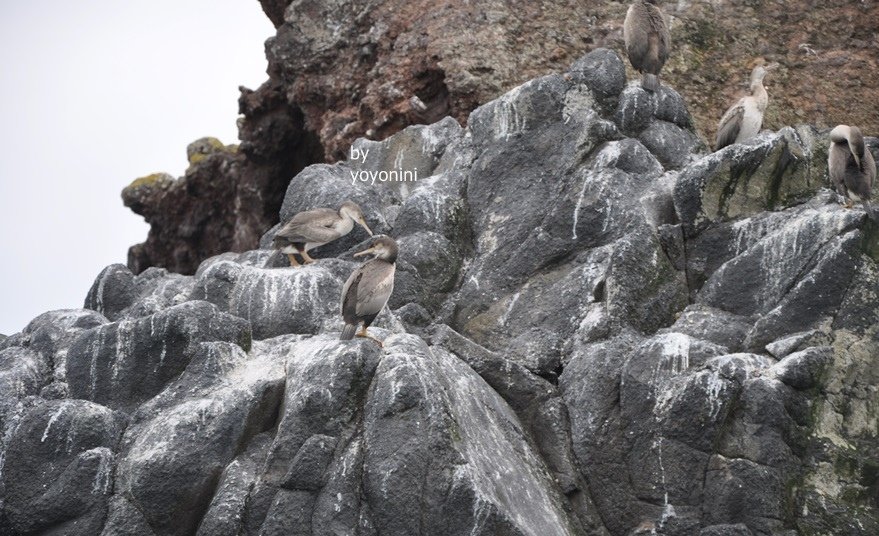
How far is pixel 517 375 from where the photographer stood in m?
14.2

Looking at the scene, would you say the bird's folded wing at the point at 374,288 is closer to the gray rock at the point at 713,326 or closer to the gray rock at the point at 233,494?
the gray rock at the point at 233,494

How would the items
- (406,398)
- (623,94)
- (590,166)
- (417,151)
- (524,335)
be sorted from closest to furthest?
(406,398) < (524,335) < (590,166) < (623,94) < (417,151)

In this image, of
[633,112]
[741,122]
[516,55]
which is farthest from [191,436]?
[516,55]

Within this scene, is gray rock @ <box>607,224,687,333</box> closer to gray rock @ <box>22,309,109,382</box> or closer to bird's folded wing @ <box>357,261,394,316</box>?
bird's folded wing @ <box>357,261,394,316</box>

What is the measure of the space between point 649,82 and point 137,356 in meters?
7.32

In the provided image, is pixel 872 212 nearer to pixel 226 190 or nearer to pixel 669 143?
pixel 669 143

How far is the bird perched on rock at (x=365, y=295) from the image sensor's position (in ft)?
43.8

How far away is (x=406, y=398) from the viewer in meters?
12.4

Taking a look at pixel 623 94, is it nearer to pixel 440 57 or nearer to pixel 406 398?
pixel 440 57

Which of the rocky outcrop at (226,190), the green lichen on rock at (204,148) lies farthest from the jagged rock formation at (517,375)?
the green lichen on rock at (204,148)

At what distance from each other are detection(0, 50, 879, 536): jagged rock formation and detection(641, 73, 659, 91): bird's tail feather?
4.15 ft

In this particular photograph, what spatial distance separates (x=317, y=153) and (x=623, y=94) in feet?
28.1

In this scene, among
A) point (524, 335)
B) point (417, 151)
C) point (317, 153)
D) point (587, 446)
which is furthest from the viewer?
point (317, 153)

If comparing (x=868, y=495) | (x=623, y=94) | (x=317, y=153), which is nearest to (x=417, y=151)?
(x=623, y=94)
